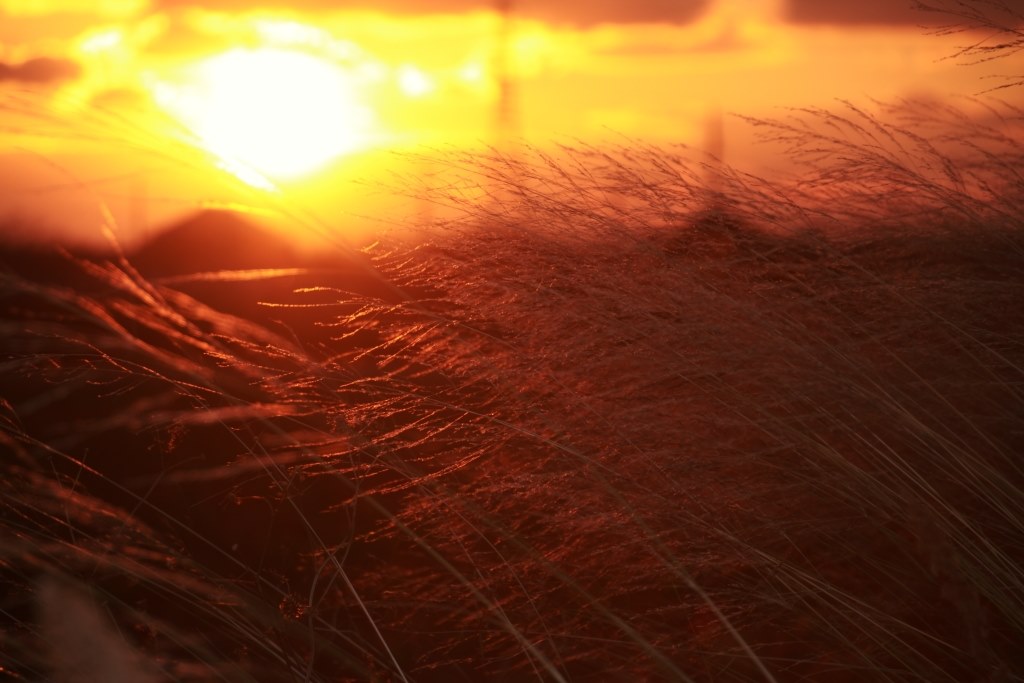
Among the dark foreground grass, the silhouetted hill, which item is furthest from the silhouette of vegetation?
the silhouetted hill

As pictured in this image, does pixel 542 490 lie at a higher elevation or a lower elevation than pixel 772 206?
lower

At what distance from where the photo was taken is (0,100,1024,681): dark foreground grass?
1.61 m

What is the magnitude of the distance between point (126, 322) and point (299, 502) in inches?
23.8

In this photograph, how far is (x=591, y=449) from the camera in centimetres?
177

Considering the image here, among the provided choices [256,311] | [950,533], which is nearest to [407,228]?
[256,311]

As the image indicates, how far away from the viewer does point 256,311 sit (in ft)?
7.66

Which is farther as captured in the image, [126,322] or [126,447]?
[126,322]

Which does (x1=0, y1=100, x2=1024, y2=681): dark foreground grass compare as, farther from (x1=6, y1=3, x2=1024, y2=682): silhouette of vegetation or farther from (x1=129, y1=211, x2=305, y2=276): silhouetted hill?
(x1=129, y1=211, x2=305, y2=276): silhouetted hill

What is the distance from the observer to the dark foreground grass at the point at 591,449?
63.2 inches

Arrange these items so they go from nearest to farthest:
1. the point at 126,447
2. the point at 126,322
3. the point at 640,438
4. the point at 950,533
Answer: the point at 950,533, the point at 640,438, the point at 126,447, the point at 126,322

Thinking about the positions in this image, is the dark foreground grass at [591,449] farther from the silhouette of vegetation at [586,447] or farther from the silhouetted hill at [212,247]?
the silhouetted hill at [212,247]

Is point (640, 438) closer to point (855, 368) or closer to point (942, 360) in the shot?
point (855, 368)

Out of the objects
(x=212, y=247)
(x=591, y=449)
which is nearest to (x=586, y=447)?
(x=591, y=449)

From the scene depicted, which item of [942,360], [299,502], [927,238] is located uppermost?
[927,238]
